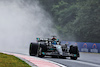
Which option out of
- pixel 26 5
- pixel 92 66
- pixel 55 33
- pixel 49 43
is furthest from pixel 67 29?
pixel 92 66

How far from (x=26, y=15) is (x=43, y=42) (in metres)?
35.3

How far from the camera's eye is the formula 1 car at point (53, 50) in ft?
63.8

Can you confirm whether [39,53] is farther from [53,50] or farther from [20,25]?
[20,25]

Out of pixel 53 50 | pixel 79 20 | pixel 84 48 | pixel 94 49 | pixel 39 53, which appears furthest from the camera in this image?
pixel 79 20

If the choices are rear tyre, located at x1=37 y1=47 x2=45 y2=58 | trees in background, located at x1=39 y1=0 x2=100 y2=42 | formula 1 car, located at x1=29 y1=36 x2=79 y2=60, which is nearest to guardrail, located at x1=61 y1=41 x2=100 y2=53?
formula 1 car, located at x1=29 y1=36 x2=79 y2=60

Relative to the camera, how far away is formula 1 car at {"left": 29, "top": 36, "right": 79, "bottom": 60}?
19.4 m

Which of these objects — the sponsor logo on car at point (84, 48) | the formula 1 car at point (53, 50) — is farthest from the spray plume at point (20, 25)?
the formula 1 car at point (53, 50)

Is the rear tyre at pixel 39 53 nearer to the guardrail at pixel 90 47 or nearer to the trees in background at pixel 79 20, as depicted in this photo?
the guardrail at pixel 90 47

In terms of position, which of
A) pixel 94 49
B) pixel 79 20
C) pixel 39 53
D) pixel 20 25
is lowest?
pixel 39 53

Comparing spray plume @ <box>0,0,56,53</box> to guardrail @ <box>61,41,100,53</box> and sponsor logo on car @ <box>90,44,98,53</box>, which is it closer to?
guardrail @ <box>61,41,100,53</box>

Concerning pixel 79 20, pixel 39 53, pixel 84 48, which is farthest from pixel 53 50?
pixel 79 20

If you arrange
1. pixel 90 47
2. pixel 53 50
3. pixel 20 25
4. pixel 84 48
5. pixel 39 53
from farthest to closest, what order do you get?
pixel 20 25
pixel 84 48
pixel 90 47
pixel 53 50
pixel 39 53

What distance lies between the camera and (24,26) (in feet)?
173

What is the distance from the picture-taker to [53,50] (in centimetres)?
2028
